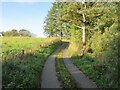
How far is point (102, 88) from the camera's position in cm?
1684

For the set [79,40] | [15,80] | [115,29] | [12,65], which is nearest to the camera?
[15,80]

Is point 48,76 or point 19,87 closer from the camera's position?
point 19,87

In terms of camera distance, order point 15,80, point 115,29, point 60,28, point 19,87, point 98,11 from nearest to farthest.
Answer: point 19,87 → point 15,80 → point 115,29 → point 98,11 → point 60,28

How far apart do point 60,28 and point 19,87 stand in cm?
6813

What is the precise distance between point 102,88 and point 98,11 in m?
21.6

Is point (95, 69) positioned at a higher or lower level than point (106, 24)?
lower

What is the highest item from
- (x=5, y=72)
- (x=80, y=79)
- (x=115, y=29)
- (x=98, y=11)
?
(x=98, y=11)

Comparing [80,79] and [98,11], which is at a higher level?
[98,11]

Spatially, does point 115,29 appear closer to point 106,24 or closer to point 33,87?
point 33,87

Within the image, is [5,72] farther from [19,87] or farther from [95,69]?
[95,69]

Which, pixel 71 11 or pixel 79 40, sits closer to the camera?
pixel 71 11

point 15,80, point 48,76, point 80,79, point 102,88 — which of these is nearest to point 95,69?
point 80,79

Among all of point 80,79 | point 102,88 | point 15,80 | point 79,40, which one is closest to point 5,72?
point 15,80

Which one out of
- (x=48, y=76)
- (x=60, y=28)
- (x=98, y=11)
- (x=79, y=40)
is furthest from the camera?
(x=60, y=28)
